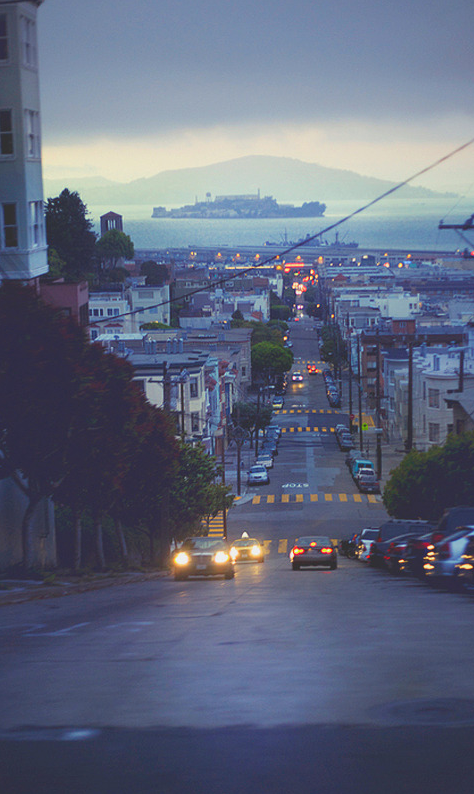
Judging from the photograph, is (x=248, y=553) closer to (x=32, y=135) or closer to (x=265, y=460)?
(x=32, y=135)

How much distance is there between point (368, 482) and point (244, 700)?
6538 cm

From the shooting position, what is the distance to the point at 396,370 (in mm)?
92000

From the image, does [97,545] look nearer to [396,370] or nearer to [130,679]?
[130,679]

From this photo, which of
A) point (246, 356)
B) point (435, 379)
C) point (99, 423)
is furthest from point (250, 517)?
point (246, 356)

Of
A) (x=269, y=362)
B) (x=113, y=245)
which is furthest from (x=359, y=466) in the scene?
(x=113, y=245)

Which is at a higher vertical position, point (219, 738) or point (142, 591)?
Answer: point (219, 738)

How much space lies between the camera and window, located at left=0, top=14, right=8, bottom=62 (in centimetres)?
3166

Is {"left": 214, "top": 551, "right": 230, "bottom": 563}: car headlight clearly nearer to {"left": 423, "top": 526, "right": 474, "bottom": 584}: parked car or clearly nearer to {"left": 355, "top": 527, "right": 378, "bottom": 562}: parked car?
{"left": 423, "top": 526, "right": 474, "bottom": 584}: parked car

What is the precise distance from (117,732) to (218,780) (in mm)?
1242

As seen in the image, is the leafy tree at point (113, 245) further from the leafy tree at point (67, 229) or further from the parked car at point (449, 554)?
the parked car at point (449, 554)

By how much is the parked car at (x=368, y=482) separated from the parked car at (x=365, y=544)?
92.7 feet

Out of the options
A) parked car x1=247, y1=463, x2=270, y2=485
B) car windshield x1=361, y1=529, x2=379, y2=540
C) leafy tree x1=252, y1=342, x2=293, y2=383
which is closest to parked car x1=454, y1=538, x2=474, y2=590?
car windshield x1=361, y1=529, x2=379, y2=540

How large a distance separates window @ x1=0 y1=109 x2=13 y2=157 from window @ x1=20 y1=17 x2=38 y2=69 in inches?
73.0

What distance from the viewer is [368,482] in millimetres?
71625
